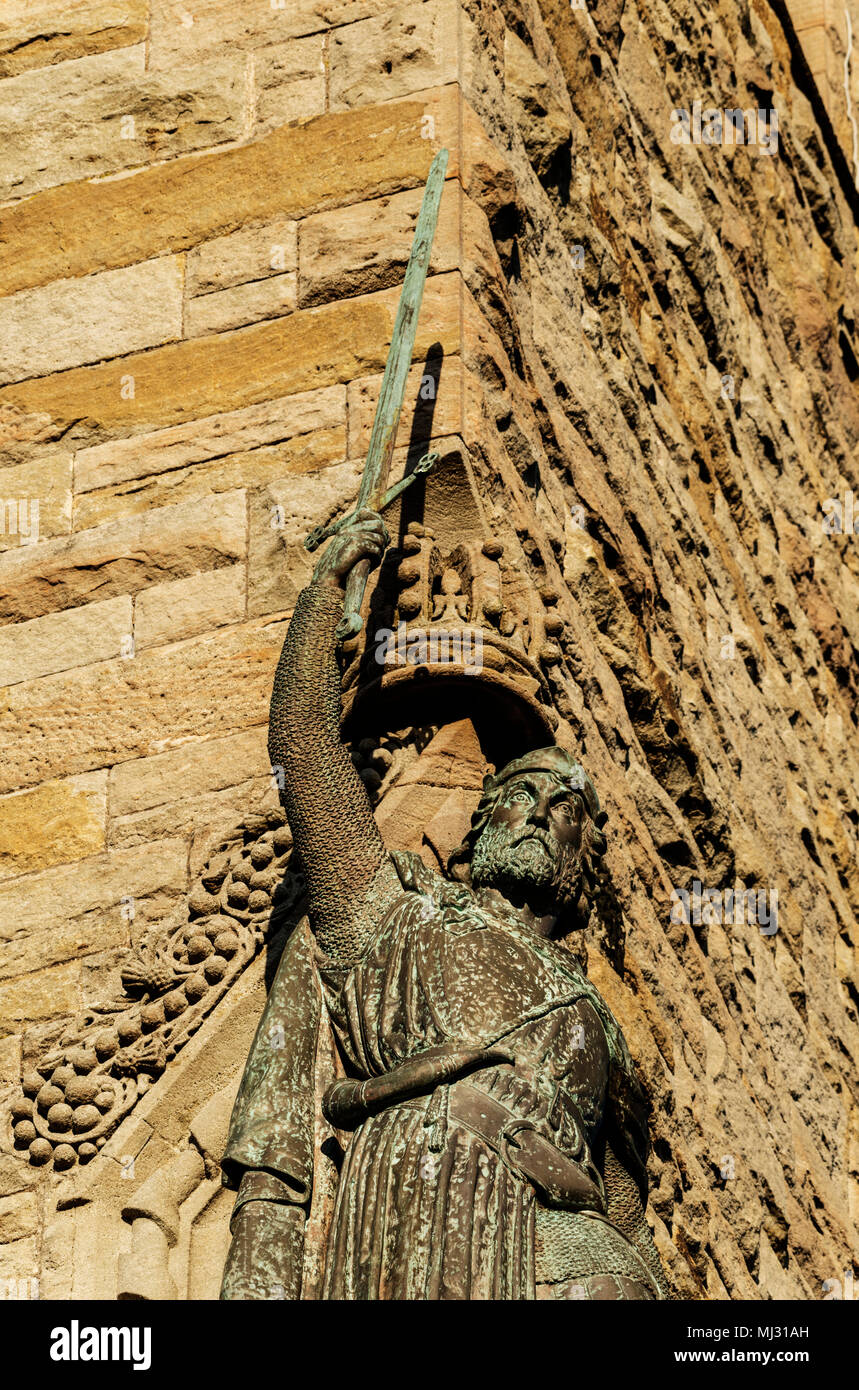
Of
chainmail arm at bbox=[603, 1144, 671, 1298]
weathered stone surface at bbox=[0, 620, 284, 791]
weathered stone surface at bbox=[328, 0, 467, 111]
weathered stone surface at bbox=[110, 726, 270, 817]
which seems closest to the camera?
chainmail arm at bbox=[603, 1144, 671, 1298]

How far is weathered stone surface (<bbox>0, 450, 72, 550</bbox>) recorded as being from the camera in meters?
7.25

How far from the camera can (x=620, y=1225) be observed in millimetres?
5672

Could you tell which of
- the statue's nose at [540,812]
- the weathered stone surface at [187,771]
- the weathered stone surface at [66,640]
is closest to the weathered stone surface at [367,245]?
the weathered stone surface at [66,640]

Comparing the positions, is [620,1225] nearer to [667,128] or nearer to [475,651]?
[475,651]

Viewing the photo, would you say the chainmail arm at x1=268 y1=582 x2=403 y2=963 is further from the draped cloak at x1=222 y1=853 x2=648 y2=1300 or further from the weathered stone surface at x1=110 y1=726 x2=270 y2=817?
the weathered stone surface at x1=110 y1=726 x2=270 y2=817

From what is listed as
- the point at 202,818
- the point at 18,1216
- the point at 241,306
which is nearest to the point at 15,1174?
the point at 18,1216

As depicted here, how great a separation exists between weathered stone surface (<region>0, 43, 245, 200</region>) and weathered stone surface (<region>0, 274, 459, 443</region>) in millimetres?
659

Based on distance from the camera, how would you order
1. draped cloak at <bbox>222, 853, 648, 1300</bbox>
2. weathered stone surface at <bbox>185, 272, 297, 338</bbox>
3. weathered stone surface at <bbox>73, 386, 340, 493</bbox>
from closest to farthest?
draped cloak at <bbox>222, 853, 648, 1300</bbox>
weathered stone surface at <bbox>73, 386, 340, 493</bbox>
weathered stone surface at <bbox>185, 272, 297, 338</bbox>

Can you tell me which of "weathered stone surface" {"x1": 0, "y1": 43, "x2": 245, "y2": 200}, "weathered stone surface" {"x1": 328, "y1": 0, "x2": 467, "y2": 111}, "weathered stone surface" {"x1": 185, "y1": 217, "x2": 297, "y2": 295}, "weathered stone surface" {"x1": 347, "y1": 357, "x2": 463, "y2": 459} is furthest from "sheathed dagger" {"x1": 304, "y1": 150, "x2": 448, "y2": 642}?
"weathered stone surface" {"x1": 0, "y1": 43, "x2": 245, "y2": 200}

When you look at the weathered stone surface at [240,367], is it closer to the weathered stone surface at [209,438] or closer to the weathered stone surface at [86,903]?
the weathered stone surface at [209,438]

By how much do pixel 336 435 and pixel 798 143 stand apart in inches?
233

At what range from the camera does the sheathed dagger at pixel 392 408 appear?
5.88m

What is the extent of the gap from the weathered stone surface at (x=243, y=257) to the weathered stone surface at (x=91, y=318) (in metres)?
0.05

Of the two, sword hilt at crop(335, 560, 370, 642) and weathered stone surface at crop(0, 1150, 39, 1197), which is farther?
weathered stone surface at crop(0, 1150, 39, 1197)
